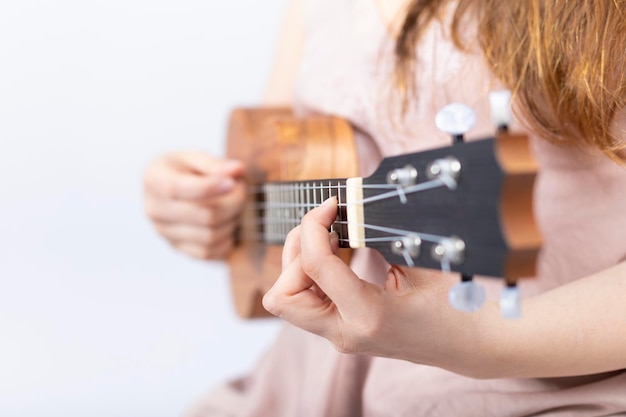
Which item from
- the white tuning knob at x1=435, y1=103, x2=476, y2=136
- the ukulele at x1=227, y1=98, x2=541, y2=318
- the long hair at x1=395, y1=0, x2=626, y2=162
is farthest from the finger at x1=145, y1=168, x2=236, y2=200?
the white tuning knob at x1=435, y1=103, x2=476, y2=136

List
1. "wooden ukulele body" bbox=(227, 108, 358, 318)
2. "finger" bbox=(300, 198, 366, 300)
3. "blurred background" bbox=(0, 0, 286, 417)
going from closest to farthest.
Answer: "finger" bbox=(300, 198, 366, 300) < "wooden ukulele body" bbox=(227, 108, 358, 318) < "blurred background" bbox=(0, 0, 286, 417)

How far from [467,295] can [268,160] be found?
0.51 metres

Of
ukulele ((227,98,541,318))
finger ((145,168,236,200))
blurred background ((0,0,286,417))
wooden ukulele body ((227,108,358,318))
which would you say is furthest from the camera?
blurred background ((0,0,286,417))

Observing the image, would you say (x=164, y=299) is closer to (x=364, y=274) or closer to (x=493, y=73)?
(x=364, y=274)

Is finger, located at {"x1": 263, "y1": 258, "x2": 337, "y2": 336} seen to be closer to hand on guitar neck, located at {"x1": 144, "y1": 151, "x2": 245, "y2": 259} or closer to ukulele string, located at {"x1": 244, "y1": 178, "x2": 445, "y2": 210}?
ukulele string, located at {"x1": 244, "y1": 178, "x2": 445, "y2": 210}

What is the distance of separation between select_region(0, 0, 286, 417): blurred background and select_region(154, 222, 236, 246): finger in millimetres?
597

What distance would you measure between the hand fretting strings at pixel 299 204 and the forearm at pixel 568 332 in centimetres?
14

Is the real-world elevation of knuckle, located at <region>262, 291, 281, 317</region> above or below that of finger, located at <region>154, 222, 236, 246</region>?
above

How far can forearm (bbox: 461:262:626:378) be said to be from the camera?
0.61m

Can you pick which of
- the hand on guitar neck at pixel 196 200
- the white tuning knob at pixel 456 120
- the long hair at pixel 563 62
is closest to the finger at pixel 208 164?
the hand on guitar neck at pixel 196 200

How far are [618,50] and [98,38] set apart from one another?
118 centimetres

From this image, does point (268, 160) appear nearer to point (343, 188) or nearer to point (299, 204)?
point (299, 204)

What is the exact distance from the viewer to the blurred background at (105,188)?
1.60m

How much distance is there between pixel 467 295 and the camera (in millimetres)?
458
